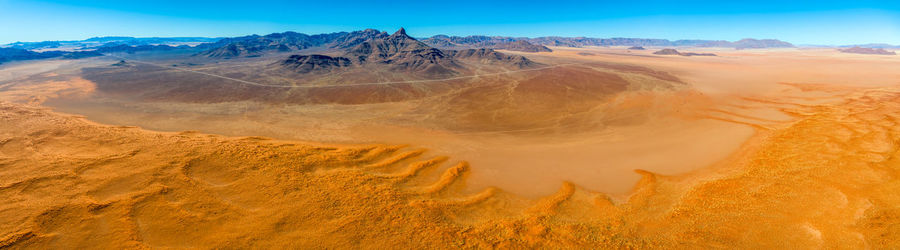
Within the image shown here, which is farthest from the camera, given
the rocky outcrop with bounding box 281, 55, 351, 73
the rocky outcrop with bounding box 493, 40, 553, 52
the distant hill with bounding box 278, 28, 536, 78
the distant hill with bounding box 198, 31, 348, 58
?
the rocky outcrop with bounding box 493, 40, 553, 52

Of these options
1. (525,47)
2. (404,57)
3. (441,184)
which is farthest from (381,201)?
(525,47)

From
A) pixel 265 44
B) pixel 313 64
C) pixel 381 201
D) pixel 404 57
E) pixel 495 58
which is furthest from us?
pixel 265 44

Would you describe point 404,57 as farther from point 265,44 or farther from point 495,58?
point 265,44

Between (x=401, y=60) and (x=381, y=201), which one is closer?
(x=381, y=201)

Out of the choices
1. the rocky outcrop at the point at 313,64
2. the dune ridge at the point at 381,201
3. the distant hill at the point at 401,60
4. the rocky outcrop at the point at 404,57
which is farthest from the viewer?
the rocky outcrop at the point at 404,57

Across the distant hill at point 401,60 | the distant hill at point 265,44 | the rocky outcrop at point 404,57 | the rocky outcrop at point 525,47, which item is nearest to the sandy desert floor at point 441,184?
the distant hill at point 401,60

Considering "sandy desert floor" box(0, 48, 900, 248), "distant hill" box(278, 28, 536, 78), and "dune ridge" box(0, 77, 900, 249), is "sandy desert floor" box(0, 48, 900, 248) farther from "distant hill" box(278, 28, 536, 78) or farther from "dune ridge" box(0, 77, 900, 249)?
"distant hill" box(278, 28, 536, 78)

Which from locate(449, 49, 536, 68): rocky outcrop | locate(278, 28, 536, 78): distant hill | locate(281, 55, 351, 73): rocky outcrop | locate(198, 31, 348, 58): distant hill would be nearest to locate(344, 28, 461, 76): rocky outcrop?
locate(278, 28, 536, 78): distant hill

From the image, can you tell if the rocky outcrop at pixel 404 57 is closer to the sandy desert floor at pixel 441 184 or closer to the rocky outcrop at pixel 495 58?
the rocky outcrop at pixel 495 58

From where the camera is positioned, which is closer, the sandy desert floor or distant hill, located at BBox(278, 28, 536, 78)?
the sandy desert floor

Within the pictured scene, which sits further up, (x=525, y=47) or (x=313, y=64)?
(x=525, y=47)
